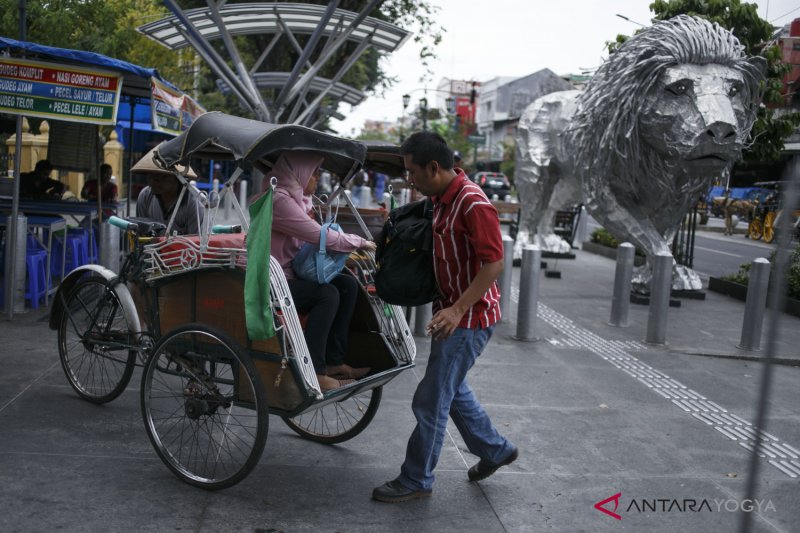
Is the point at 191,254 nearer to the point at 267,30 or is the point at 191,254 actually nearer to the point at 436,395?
the point at 436,395

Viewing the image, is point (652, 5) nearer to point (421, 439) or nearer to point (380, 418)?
point (380, 418)

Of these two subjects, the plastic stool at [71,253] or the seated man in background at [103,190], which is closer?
the plastic stool at [71,253]

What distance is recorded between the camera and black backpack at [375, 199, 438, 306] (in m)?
4.00

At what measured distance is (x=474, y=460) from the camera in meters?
4.80

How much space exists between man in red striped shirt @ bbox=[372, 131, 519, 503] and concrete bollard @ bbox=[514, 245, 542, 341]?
398cm

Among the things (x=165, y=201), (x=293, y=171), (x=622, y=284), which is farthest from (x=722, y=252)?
(x=293, y=171)

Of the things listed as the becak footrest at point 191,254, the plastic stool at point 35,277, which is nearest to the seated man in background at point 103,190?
the plastic stool at point 35,277

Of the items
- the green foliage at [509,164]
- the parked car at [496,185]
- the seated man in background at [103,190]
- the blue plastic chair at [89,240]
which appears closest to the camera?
the blue plastic chair at [89,240]

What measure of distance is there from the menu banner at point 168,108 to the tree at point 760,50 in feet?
26.4

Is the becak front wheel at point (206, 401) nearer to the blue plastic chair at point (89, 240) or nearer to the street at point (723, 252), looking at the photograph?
the blue plastic chair at point (89, 240)

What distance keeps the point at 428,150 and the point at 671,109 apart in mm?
6453

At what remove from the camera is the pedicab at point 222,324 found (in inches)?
156

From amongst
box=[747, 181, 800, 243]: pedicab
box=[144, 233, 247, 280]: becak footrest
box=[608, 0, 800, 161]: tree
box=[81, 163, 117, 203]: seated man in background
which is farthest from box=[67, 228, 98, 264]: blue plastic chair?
box=[747, 181, 800, 243]: pedicab

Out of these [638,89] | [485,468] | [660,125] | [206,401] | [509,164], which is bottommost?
[485,468]
